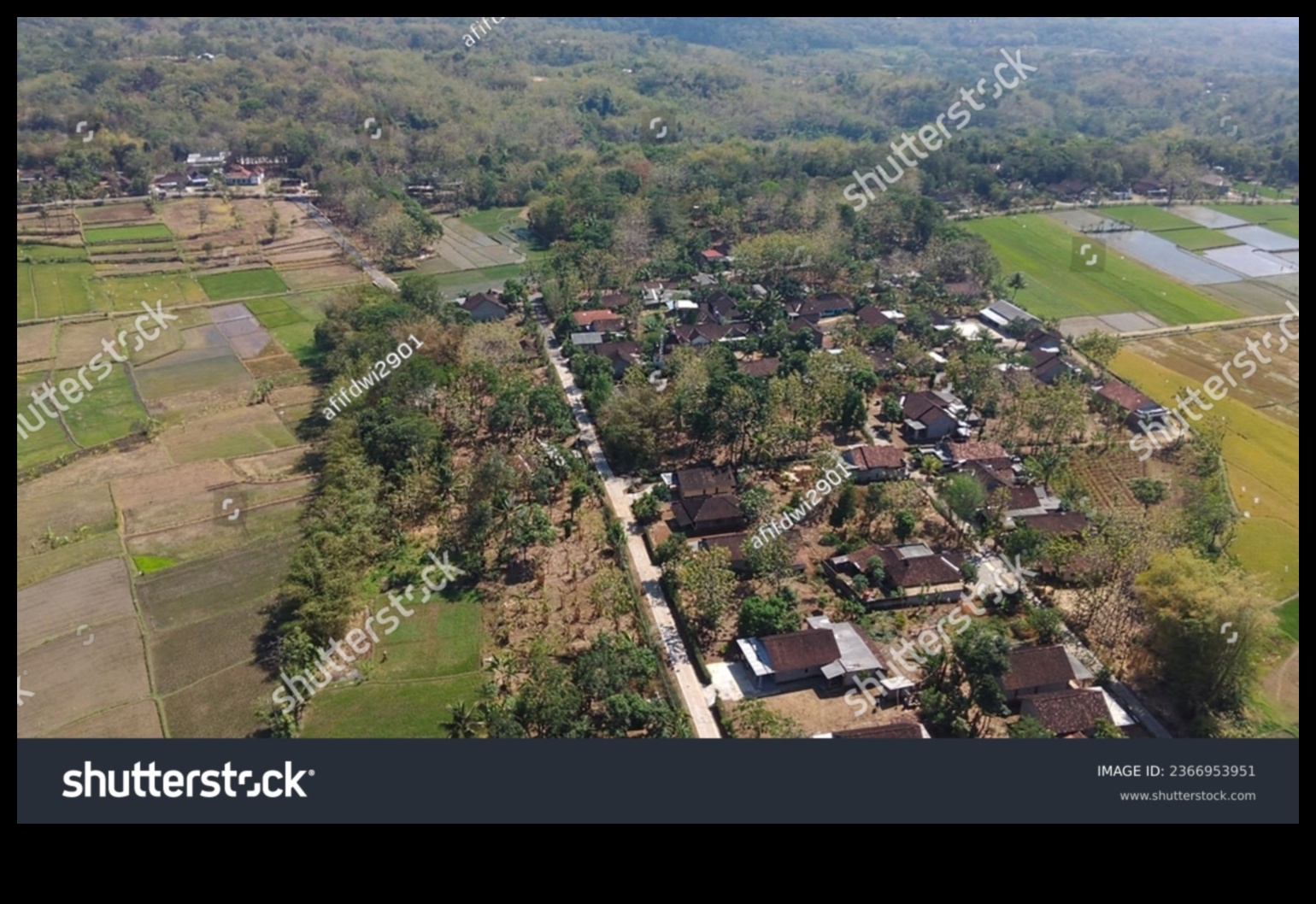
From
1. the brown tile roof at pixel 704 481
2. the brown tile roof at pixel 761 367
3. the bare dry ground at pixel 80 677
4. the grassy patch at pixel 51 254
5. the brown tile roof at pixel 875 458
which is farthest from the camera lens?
the grassy patch at pixel 51 254

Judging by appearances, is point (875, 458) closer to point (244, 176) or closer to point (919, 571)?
point (919, 571)

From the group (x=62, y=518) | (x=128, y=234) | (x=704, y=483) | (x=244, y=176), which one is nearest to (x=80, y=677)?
(x=62, y=518)

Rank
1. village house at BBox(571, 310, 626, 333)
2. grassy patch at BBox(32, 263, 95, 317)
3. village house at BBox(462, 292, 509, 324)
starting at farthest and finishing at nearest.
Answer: grassy patch at BBox(32, 263, 95, 317)
village house at BBox(462, 292, 509, 324)
village house at BBox(571, 310, 626, 333)

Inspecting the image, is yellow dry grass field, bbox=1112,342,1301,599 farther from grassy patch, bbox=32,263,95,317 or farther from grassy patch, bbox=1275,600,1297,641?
grassy patch, bbox=32,263,95,317

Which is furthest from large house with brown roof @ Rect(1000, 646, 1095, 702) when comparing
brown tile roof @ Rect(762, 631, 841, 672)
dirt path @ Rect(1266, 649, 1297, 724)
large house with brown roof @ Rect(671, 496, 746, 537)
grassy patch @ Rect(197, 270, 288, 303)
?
grassy patch @ Rect(197, 270, 288, 303)

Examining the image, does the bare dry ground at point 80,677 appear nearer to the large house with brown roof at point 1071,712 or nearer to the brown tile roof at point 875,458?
the large house with brown roof at point 1071,712

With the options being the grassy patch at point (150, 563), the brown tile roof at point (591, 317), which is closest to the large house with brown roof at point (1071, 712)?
the grassy patch at point (150, 563)
